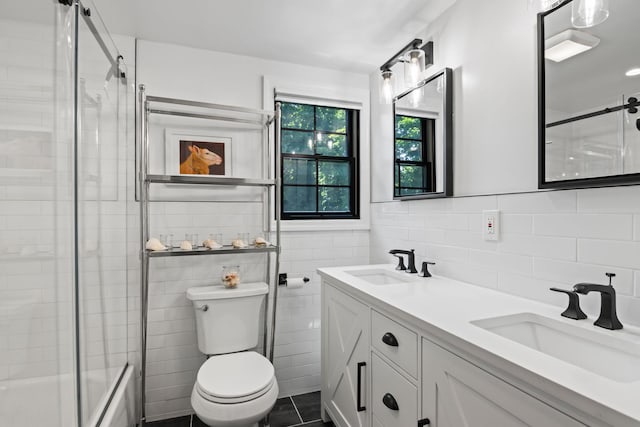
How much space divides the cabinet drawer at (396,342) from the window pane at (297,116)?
5.13 feet

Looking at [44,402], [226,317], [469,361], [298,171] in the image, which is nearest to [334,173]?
[298,171]

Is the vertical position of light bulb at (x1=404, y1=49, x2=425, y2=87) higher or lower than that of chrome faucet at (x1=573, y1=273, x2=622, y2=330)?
higher

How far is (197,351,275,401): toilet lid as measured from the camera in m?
1.62

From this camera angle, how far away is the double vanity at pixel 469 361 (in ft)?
Result: 2.38

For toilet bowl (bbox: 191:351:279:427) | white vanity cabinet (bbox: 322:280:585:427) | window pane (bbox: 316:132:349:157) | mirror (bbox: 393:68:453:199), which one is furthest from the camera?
window pane (bbox: 316:132:349:157)

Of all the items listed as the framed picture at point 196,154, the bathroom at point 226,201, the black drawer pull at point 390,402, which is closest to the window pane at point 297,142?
the bathroom at point 226,201

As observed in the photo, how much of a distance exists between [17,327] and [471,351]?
4.41 ft

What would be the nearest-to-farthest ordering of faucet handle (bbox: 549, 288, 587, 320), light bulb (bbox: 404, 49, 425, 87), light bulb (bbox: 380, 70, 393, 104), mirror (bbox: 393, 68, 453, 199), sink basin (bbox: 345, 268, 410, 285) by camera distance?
faucet handle (bbox: 549, 288, 587, 320)
mirror (bbox: 393, 68, 453, 199)
light bulb (bbox: 404, 49, 425, 87)
sink basin (bbox: 345, 268, 410, 285)
light bulb (bbox: 380, 70, 393, 104)

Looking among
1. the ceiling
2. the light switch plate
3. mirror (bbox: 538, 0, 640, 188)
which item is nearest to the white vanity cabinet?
the light switch plate

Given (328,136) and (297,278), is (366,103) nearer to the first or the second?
(328,136)

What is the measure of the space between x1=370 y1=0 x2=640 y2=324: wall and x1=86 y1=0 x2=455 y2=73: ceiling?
226mm

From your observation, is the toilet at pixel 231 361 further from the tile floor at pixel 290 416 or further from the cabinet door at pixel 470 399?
the cabinet door at pixel 470 399

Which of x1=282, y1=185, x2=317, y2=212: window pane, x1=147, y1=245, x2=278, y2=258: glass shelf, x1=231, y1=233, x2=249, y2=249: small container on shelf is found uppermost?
x1=282, y1=185, x2=317, y2=212: window pane

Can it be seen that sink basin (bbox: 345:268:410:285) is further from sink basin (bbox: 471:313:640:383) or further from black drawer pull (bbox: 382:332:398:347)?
sink basin (bbox: 471:313:640:383)
